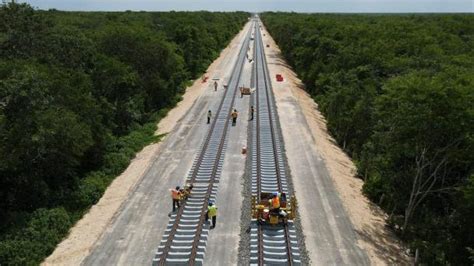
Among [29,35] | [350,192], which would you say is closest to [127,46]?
[29,35]

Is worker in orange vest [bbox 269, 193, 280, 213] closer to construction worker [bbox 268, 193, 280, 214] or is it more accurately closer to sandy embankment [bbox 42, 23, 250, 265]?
construction worker [bbox 268, 193, 280, 214]

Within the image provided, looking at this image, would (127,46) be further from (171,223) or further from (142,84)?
(171,223)

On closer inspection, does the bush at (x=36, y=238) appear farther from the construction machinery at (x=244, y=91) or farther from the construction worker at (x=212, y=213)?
the construction machinery at (x=244, y=91)

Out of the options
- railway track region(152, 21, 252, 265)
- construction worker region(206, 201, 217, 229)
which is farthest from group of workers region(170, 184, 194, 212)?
construction worker region(206, 201, 217, 229)

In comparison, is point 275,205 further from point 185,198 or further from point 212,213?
point 185,198

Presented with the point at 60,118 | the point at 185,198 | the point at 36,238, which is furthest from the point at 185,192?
the point at 60,118
